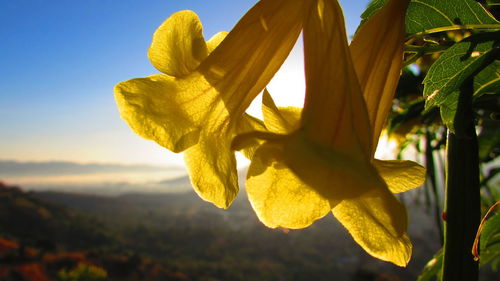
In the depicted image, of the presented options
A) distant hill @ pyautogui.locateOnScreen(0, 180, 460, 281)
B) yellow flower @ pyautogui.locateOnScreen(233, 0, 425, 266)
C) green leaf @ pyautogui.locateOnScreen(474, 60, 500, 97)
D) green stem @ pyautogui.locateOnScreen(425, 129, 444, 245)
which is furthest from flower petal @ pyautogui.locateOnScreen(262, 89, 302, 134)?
distant hill @ pyautogui.locateOnScreen(0, 180, 460, 281)

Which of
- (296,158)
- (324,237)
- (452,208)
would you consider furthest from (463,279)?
(324,237)

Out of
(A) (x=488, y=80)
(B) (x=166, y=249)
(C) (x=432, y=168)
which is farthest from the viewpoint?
(B) (x=166, y=249)

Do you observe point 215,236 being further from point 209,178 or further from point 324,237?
point 209,178

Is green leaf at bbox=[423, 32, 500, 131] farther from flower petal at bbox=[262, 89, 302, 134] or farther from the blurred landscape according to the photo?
the blurred landscape

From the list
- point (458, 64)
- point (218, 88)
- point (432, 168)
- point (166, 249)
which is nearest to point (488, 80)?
point (458, 64)

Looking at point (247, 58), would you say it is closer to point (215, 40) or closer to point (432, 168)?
point (215, 40)

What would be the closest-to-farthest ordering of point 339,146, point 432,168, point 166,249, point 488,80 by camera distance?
1. point 339,146
2. point 488,80
3. point 432,168
4. point 166,249
